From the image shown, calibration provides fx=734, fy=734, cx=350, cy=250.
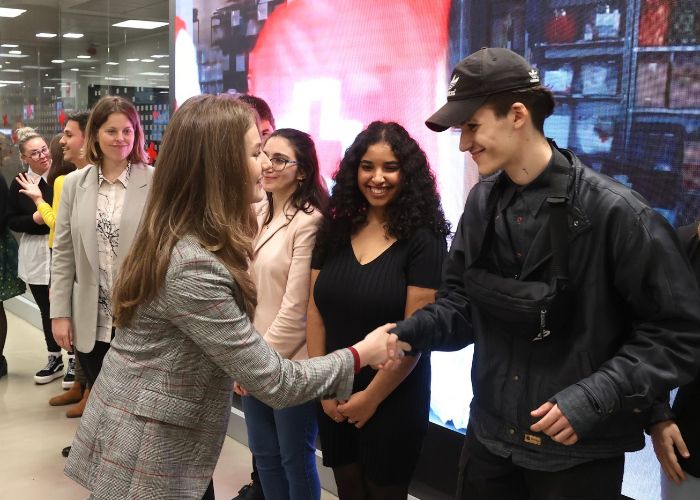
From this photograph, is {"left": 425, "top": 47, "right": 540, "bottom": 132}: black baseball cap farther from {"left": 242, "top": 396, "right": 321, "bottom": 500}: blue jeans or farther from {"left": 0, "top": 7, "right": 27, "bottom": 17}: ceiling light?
{"left": 0, "top": 7, "right": 27, "bottom": 17}: ceiling light

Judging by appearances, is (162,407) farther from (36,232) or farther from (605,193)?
(36,232)

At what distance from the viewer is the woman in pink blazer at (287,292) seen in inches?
99.9

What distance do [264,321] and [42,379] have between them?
312 cm

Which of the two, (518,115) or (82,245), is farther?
(82,245)

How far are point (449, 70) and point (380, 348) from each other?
1.37m

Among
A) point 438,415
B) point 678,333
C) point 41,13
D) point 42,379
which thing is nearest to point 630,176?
point 678,333

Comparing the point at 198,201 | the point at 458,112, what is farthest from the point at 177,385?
the point at 458,112

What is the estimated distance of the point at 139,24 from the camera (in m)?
5.16

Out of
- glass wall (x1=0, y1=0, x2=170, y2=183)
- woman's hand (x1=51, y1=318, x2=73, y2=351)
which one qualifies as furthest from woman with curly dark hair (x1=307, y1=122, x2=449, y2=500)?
glass wall (x1=0, y1=0, x2=170, y2=183)

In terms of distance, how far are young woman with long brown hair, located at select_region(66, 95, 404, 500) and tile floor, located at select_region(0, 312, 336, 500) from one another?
5.94ft

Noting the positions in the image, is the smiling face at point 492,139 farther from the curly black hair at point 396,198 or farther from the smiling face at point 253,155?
the curly black hair at point 396,198

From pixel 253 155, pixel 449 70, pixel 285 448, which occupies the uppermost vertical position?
pixel 449 70

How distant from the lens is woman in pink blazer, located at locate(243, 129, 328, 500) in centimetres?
254

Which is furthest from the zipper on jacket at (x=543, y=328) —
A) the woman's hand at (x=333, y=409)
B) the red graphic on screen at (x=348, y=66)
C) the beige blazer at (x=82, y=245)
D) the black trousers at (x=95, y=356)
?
the black trousers at (x=95, y=356)
